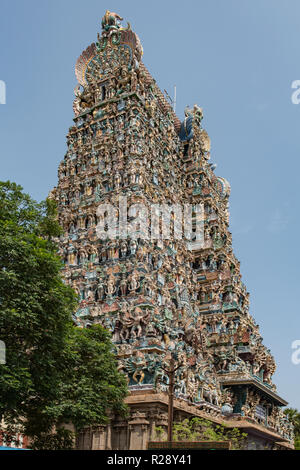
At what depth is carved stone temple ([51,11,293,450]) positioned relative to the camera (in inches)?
1160

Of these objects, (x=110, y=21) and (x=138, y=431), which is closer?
(x=138, y=431)

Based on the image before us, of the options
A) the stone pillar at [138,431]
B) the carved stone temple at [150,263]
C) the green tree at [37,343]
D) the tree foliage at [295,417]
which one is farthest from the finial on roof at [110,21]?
the tree foliage at [295,417]

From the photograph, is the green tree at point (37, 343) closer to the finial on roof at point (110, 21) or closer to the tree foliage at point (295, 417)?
the finial on roof at point (110, 21)

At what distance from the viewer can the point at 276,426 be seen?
38.5 meters

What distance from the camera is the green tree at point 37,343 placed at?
1784 cm

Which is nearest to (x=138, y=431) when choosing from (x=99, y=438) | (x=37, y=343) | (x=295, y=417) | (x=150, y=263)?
(x=99, y=438)

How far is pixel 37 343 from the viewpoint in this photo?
19.0 m

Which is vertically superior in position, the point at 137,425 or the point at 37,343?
the point at 37,343

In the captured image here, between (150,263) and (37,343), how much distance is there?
655 inches

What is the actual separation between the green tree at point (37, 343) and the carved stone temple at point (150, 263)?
570cm

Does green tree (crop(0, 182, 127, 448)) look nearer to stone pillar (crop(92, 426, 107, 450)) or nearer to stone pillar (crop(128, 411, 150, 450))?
stone pillar (crop(128, 411, 150, 450))

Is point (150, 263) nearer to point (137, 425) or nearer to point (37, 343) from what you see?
point (137, 425)
